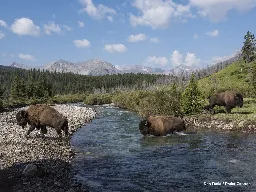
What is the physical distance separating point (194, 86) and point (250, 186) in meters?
32.4

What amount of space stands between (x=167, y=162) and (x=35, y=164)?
9107mm

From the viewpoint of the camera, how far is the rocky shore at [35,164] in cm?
1686

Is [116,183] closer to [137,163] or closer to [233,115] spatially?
[137,163]

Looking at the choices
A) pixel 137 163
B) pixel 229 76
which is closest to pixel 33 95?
pixel 229 76

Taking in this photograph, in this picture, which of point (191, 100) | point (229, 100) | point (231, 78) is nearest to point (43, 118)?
point (191, 100)

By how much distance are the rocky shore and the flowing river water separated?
1.09m

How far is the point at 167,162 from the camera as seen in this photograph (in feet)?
75.5

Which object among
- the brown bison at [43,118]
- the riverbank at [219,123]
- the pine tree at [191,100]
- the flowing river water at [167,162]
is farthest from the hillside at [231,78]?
the brown bison at [43,118]

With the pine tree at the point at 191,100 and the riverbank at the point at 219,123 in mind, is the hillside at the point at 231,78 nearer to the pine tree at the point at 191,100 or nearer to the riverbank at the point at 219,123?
the pine tree at the point at 191,100

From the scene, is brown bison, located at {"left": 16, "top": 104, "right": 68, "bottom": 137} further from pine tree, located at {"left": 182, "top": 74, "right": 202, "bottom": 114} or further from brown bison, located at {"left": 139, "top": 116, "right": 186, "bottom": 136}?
pine tree, located at {"left": 182, "top": 74, "right": 202, "bottom": 114}

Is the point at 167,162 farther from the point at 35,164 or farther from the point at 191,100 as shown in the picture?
the point at 191,100

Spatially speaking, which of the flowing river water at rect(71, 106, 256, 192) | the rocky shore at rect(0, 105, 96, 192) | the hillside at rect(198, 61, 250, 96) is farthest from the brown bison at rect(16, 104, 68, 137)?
the hillside at rect(198, 61, 250, 96)

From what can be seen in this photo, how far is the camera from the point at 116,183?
18188 mm

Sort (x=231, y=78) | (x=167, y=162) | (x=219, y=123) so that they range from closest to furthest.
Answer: (x=167, y=162) < (x=219, y=123) < (x=231, y=78)
